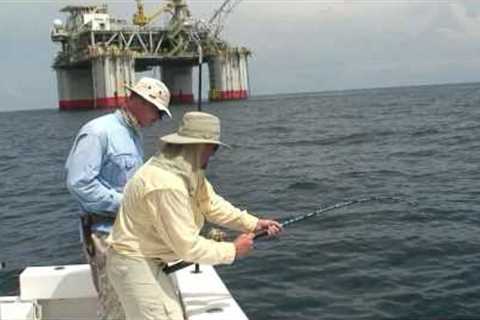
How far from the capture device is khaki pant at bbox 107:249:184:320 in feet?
14.0

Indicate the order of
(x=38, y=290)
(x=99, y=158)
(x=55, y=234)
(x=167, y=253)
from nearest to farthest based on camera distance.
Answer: (x=167, y=253), (x=99, y=158), (x=38, y=290), (x=55, y=234)

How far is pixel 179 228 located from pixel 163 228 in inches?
4.1

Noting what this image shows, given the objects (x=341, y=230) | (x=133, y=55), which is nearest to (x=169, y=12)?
(x=133, y=55)

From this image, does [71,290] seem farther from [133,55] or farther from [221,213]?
[133,55]

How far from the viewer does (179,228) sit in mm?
4078

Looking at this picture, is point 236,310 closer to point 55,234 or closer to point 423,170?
point 55,234

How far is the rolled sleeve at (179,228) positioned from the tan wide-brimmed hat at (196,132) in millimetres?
329

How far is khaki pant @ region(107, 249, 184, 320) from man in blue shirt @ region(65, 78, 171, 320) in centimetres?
46

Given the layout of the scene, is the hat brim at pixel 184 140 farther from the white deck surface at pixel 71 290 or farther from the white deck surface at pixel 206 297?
the white deck surface at pixel 71 290

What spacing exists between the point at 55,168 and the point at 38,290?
945 inches

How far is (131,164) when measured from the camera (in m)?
5.14

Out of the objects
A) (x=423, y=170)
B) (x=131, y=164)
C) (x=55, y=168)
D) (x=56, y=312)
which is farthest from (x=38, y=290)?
(x=55, y=168)

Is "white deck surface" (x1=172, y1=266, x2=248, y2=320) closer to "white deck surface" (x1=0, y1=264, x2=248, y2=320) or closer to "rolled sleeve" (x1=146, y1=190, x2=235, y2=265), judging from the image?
"white deck surface" (x1=0, y1=264, x2=248, y2=320)

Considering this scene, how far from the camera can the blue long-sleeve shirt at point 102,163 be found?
193 inches
